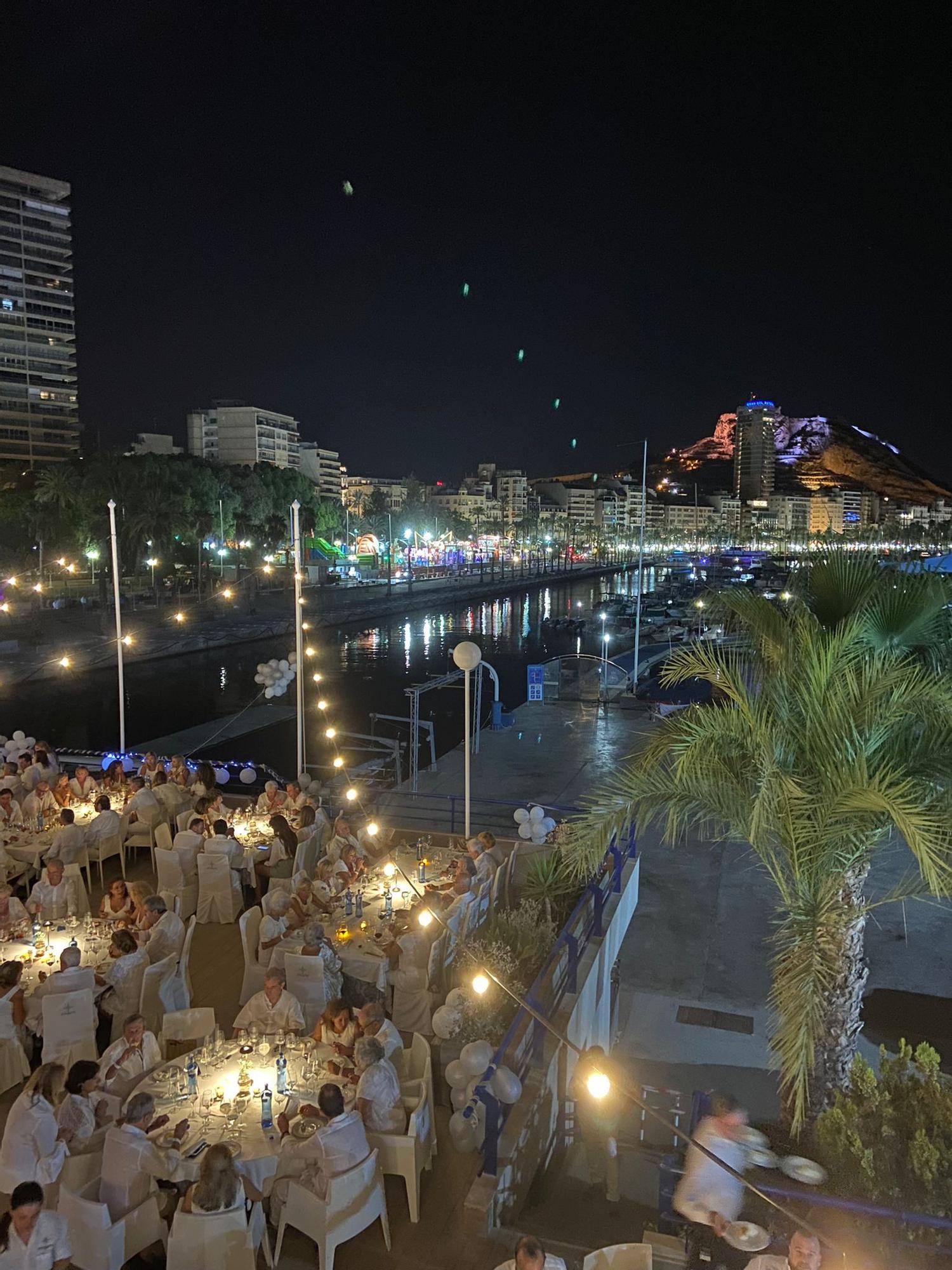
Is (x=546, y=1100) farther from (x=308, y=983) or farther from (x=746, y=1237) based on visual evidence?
(x=308, y=983)

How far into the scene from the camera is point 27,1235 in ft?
13.5

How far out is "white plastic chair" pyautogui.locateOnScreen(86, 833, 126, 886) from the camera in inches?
399

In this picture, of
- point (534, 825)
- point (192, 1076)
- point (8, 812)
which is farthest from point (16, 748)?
point (192, 1076)

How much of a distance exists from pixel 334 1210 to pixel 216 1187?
0.67 meters

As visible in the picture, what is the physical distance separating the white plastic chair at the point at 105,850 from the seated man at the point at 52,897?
1.88m

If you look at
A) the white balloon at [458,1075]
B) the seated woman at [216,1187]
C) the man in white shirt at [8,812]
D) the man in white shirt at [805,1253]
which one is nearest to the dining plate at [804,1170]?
the man in white shirt at [805,1253]

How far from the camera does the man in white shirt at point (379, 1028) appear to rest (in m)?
5.74

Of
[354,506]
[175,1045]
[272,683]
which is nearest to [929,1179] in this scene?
[175,1045]

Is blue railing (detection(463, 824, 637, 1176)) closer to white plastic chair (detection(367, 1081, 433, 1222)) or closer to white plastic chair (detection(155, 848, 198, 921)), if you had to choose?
white plastic chair (detection(367, 1081, 433, 1222))

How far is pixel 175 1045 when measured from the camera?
6.92 meters

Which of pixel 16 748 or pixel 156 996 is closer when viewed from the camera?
pixel 156 996

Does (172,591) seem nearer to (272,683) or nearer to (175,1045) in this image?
(272,683)

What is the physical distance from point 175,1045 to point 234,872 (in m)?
2.64

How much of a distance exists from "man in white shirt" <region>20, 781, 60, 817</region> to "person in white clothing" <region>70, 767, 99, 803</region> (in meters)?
0.29
